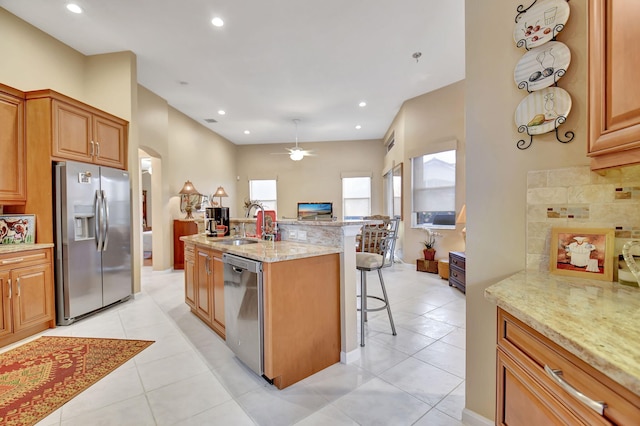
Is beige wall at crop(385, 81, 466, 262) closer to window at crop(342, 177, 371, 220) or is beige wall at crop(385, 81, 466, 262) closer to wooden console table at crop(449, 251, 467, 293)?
wooden console table at crop(449, 251, 467, 293)

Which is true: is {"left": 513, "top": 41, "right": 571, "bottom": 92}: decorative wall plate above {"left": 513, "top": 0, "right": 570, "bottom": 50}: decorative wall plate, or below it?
below

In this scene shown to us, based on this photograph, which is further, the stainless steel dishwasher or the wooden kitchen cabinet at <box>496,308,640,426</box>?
the stainless steel dishwasher

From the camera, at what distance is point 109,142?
3586 millimetres

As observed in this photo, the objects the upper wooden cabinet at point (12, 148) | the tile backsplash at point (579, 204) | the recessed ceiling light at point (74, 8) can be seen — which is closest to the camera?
the tile backsplash at point (579, 204)

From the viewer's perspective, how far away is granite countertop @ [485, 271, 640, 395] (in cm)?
60

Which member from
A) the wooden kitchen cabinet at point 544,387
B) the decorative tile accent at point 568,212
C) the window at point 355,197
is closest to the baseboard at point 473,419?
the wooden kitchen cabinet at point 544,387

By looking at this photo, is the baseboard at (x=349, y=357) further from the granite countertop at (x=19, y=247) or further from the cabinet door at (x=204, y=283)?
the granite countertop at (x=19, y=247)

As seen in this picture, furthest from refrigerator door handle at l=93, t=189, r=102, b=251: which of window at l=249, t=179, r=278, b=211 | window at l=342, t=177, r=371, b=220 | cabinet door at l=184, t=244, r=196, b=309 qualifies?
window at l=342, t=177, r=371, b=220

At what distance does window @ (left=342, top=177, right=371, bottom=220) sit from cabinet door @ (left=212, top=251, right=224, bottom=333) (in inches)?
247

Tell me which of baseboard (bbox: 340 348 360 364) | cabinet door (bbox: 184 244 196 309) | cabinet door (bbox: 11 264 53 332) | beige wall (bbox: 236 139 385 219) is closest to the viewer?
baseboard (bbox: 340 348 360 364)

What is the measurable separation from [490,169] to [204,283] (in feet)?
9.09

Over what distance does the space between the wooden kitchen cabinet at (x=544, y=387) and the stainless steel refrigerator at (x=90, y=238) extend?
3918 mm

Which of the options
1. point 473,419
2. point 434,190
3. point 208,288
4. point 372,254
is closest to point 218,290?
point 208,288

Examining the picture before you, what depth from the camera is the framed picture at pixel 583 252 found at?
1191mm
